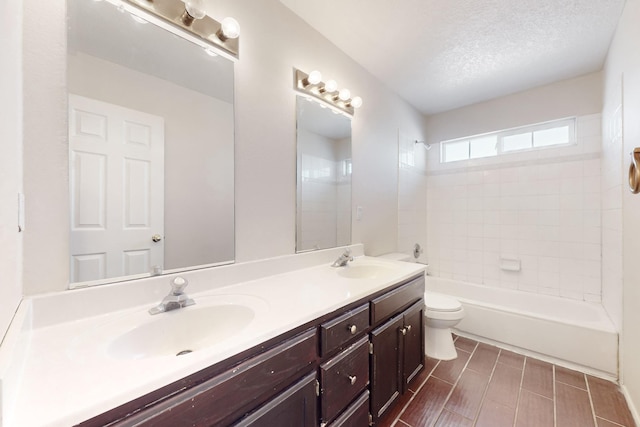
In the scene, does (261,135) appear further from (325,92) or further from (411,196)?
(411,196)

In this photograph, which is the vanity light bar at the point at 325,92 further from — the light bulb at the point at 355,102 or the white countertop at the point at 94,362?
the white countertop at the point at 94,362

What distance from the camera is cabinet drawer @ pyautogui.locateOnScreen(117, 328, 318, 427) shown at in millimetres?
575

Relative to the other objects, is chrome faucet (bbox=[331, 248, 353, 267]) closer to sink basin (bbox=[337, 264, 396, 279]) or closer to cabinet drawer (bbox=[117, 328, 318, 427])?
sink basin (bbox=[337, 264, 396, 279])

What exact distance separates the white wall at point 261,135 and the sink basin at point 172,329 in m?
0.27

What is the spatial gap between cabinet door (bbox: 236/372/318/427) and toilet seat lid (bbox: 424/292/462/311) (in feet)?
4.64

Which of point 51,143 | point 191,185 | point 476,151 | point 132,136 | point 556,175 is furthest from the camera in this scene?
point 476,151

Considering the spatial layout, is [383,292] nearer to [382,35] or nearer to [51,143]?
[51,143]

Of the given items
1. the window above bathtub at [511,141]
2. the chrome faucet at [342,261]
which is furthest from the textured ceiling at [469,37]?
the chrome faucet at [342,261]

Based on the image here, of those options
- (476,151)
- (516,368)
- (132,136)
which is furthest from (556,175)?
(132,136)

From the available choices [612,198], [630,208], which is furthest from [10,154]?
[612,198]

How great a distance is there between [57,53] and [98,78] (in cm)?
12

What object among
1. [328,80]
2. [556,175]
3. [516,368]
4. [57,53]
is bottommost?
[516,368]

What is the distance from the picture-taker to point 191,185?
3.91ft

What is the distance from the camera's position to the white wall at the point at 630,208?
1.40 m
